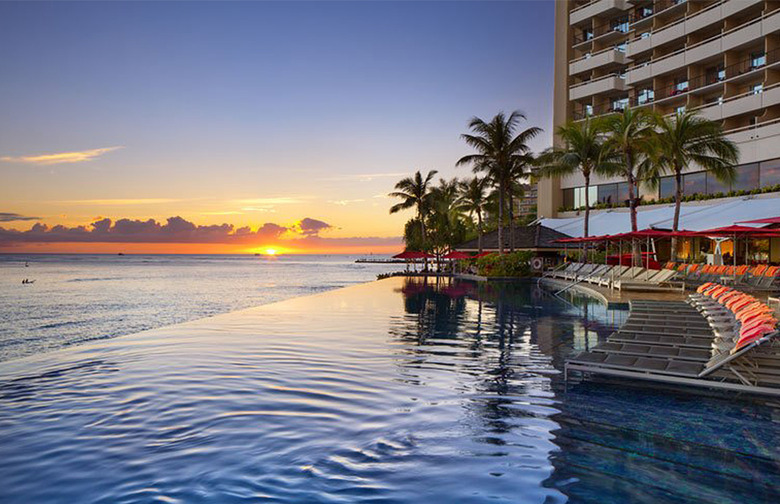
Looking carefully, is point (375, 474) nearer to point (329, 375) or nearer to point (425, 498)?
point (425, 498)

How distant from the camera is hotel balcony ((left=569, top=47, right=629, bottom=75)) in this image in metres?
45.4

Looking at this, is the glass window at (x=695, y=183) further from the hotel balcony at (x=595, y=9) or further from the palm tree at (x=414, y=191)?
the palm tree at (x=414, y=191)

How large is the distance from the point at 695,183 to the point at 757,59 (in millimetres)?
8847

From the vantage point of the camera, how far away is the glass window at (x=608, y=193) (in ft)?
148

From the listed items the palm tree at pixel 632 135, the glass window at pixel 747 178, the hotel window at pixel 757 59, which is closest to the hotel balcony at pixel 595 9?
the hotel window at pixel 757 59

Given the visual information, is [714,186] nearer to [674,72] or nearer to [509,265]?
[674,72]

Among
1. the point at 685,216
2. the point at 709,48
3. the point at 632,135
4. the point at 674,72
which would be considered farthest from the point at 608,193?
the point at 632,135

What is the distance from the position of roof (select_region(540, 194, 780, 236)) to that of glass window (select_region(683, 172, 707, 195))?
1.59 m

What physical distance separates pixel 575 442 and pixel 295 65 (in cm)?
3133

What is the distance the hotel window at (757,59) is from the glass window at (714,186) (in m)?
7.55

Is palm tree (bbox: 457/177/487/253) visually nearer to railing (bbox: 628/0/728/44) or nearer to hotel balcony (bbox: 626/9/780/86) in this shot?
hotel balcony (bbox: 626/9/780/86)

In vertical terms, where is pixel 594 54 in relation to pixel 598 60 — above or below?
above

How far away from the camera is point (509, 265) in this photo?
33656 mm

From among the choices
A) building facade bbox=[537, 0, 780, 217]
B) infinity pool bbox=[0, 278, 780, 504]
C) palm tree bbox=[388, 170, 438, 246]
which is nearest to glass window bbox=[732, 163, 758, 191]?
building facade bbox=[537, 0, 780, 217]
